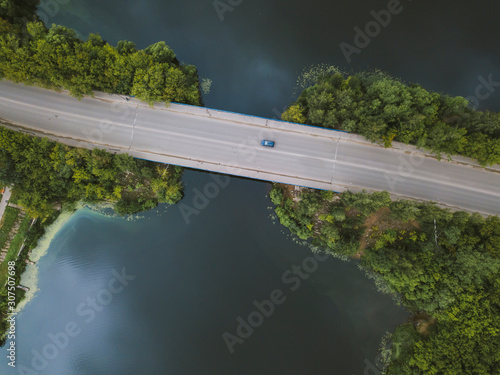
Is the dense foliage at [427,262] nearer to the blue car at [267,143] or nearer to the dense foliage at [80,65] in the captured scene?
the blue car at [267,143]

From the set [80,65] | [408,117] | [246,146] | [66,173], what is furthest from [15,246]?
[408,117]

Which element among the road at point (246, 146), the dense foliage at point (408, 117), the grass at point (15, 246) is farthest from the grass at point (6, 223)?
the dense foliage at point (408, 117)

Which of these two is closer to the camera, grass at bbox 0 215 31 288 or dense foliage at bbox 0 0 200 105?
dense foliage at bbox 0 0 200 105

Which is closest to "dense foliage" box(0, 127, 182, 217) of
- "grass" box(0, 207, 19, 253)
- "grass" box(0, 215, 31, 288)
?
"grass" box(0, 207, 19, 253)

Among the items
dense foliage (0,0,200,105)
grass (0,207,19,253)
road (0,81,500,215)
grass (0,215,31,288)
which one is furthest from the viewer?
grass (0,215,31,288)

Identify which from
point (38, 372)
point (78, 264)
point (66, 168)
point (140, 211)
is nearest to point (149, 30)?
point (66, 168)

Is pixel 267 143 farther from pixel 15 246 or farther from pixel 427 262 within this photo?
pixel 15 246

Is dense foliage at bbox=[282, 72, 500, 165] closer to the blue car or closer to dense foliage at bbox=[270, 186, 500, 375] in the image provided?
the blue car
